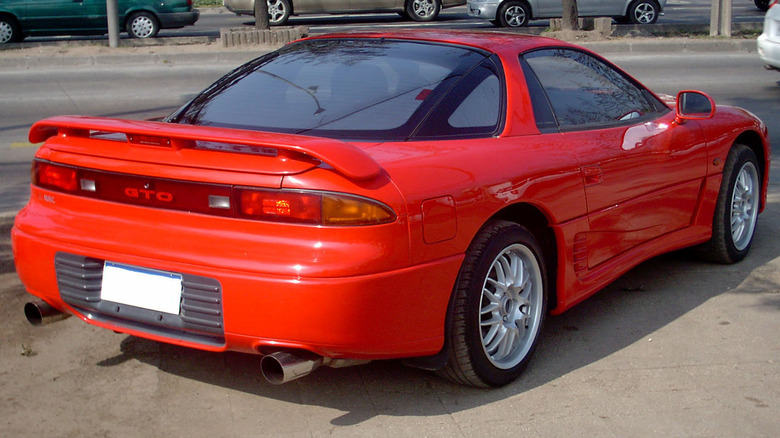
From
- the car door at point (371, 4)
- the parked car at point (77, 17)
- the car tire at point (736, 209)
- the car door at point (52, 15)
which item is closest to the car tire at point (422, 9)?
the car door at point (371, 4)

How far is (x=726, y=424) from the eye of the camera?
3.40 meters

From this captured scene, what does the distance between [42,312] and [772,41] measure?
38.2 ft

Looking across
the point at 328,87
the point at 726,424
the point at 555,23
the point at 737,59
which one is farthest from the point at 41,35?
the point at 726,424

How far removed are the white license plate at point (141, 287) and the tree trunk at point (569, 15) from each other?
53.7ft

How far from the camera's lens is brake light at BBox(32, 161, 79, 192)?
138 inches

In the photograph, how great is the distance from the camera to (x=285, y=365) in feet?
10.1

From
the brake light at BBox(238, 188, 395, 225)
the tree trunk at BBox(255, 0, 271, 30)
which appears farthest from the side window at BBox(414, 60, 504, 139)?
the tree trunk at BBox(255, 0, 271, 30)

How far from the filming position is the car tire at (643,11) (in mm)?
21484

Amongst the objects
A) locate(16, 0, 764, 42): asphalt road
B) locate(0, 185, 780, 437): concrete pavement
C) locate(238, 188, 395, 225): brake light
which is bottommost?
locate(0, 185, 780, 437): concrete pavement

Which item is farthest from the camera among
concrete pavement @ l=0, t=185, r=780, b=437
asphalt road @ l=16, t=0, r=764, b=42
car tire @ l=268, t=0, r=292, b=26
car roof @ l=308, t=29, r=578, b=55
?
car tire @ l=268, t=0, r=292, b=26

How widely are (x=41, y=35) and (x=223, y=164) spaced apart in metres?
17.8

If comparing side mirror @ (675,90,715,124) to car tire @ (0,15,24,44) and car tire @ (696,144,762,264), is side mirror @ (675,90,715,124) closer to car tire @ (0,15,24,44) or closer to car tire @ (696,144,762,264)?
car tire @ (696,144,762,264)

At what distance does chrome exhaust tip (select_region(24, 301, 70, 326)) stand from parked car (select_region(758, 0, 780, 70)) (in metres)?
11.5

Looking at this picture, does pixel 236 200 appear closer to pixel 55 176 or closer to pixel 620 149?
pixel 55 176
